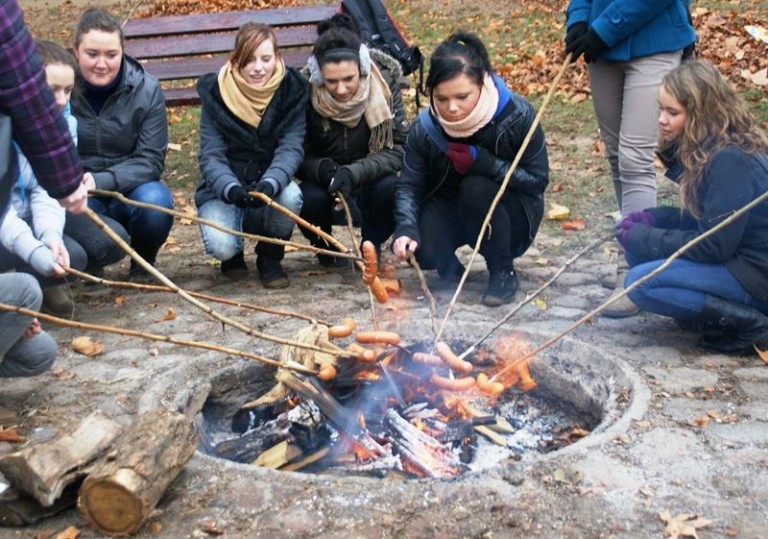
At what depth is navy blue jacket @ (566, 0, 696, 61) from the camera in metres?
4.82

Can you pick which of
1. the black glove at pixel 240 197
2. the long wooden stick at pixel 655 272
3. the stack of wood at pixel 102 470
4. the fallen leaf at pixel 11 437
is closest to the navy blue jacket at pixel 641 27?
the long wooden stick at pixel 655 272

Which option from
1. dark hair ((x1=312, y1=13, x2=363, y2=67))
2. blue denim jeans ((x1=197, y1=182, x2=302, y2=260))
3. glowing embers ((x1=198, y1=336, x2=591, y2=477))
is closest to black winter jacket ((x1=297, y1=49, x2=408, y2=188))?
blue denim jeans ((x1=197, y1=182, x2=302, y2=260))

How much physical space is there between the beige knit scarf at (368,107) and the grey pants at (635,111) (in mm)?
1283

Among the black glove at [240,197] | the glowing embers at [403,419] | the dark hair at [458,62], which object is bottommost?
the glowing embers at [403,419]

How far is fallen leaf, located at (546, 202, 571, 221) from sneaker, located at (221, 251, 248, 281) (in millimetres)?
2331

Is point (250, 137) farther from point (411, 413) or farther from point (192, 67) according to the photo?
point (192, 67)

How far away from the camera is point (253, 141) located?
5664mm

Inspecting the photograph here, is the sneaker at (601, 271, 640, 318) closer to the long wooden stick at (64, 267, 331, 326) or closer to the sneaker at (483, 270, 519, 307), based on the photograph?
the sneaker at (483, 270, 519, 307)

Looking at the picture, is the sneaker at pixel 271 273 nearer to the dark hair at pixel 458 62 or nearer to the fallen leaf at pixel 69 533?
the dark hair at pixel 458 62

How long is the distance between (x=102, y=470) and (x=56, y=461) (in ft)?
0.69

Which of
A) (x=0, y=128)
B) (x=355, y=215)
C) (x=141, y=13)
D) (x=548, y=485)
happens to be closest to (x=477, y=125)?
(x=355, y=215)

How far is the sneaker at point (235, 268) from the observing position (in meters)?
5.93

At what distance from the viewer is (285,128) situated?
566 centimetres

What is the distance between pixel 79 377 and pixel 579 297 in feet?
8.93
